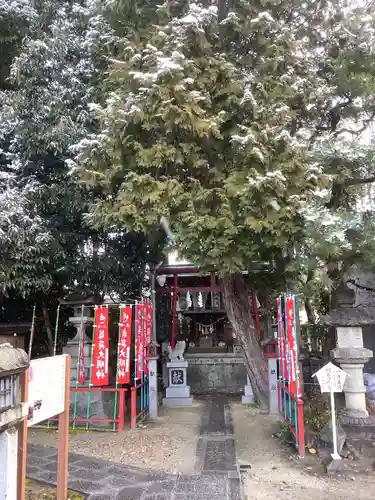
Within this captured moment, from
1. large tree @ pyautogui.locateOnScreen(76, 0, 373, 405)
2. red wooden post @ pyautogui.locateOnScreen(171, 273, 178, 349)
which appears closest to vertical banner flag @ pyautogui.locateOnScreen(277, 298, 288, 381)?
large tree @ pyautogui.locateOnScreen(76, 0, 373, 405)

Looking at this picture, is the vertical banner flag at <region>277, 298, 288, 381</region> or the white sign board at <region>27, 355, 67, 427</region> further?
A: the vertical banner flag at <region>277, 298, 288, 381</region>

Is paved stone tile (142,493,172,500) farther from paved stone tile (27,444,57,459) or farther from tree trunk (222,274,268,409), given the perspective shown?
tree trunk (222,274,268,409)

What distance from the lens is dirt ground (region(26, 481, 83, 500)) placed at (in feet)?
15.0

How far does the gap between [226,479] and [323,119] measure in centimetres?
723

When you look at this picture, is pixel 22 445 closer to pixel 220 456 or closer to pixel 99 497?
pixel 99 497

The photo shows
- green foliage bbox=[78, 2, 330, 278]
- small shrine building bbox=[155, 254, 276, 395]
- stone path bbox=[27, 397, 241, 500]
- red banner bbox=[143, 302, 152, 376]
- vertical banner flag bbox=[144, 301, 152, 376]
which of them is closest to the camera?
stone path bbox=[27, 397, 241, 500]

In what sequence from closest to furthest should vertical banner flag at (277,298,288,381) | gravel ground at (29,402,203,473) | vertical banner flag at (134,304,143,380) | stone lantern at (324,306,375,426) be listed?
gravel ground at (29,402,203,473)
stone lantern at (324,306,375,426)
vertical banner flag at (277,298,288,381)
vertical banner flag at (134,304,143,380)

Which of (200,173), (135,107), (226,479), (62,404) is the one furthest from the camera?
(200,173)

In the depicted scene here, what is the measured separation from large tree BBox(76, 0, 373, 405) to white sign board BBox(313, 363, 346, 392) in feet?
6.38

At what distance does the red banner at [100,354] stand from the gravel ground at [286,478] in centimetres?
278

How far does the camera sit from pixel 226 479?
526cm

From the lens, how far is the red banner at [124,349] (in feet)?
26.0

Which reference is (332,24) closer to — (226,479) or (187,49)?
(187,49)

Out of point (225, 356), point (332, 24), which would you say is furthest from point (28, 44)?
point (225, 356)
